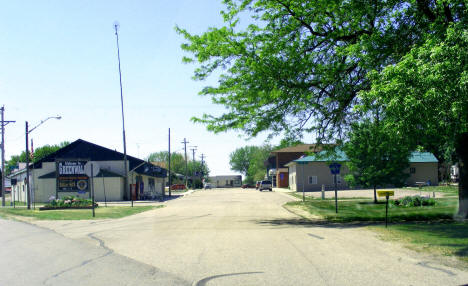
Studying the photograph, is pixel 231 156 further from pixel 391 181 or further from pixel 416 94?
pixel 416 94

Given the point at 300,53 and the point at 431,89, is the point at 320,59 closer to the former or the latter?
the point at 300,53

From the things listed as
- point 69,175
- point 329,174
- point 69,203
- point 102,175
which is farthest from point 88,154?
point 329,174

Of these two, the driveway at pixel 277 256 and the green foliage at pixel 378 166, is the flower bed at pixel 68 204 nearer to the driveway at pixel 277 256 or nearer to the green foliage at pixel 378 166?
the driveway at pixel 277 256

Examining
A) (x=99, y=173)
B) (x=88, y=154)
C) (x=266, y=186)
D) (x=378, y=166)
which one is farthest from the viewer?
(x=266, y=186)

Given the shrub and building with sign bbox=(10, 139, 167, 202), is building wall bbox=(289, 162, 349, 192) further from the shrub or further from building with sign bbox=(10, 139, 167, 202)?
the shrub

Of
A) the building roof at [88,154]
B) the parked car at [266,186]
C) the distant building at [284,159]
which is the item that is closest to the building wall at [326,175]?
the parked car at [266,186]

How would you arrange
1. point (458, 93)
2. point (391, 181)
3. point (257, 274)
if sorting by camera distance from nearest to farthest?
point (257, 274) < point (458, 93) < point (391, 181)

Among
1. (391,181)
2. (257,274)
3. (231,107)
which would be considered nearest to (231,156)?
(391,181)

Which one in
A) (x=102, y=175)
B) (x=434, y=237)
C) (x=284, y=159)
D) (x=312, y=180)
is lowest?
(x=312, y=180)

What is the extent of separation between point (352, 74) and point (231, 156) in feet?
432

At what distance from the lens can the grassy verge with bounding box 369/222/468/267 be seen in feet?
31.6

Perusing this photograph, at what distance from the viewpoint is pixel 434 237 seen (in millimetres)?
11711

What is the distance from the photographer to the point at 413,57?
10.6 m

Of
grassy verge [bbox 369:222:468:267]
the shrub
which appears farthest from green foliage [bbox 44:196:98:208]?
grassy verge [bbox 369:222:468:267]
